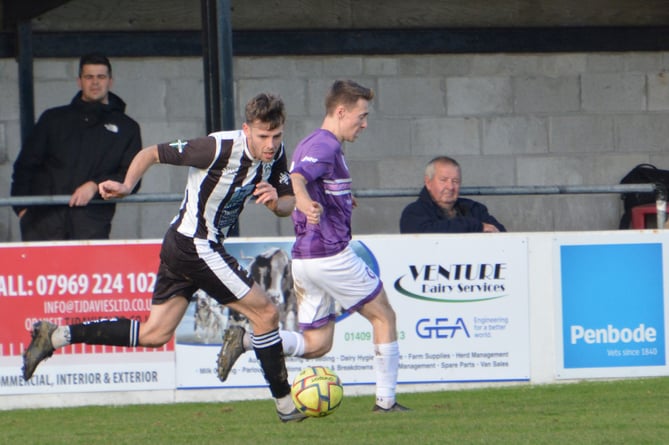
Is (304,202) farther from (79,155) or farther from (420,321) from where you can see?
(79,155)

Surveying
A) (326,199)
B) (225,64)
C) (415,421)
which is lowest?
(415,421)

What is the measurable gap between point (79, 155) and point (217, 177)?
270cm

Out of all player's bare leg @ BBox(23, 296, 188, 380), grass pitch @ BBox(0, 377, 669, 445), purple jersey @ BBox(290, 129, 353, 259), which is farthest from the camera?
player's bare leg @ BBox(23, 296, 188, 380)

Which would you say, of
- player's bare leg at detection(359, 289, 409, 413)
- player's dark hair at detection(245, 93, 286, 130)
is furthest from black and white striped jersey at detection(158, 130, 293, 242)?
player's bare leg at detection(359, 289, 409, 413)

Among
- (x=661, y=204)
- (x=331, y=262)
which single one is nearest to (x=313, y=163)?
(x=331, y=262)

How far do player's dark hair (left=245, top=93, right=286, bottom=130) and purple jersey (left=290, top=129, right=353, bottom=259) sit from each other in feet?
1.45

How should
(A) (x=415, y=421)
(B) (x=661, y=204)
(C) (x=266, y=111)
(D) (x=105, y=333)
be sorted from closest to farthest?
(C) (x=266, y=111) < (A) (x=415, y=421) < (D) (x=105, y=333) < (B) (x=661, y=204)

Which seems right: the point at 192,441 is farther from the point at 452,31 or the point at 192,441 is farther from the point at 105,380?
the point at 452,31

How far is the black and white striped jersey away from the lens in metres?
7.02

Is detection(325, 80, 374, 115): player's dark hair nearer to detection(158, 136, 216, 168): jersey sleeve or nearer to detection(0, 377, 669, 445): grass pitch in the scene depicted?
detection(158, 136, 216, 168): jersey sleeve

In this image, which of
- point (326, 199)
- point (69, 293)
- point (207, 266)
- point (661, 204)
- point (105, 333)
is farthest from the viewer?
point (661, 204)

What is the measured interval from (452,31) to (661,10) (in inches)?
82.0

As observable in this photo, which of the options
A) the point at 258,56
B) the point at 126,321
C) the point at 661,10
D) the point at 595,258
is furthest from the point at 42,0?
the point at 661,10

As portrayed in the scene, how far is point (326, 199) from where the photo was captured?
7453 mm
